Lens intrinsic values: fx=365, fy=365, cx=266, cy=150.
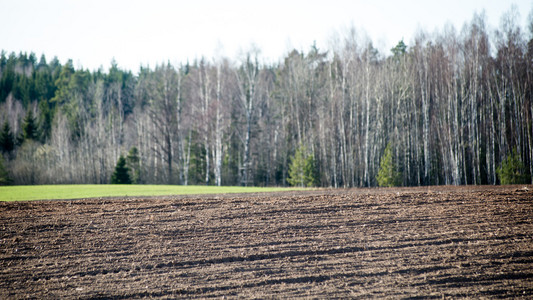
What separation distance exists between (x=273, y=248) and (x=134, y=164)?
3078cm

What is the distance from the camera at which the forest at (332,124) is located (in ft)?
92.6

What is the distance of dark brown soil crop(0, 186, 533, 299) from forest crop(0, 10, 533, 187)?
14.0 metres

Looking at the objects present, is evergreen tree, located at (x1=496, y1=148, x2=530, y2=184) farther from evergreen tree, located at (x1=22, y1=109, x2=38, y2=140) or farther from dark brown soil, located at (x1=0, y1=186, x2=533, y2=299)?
evergreen tree, located at (x1=22, y1=109, x2=38, y2=140)

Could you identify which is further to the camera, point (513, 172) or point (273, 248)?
point (513, 172)

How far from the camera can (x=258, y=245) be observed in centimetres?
1016

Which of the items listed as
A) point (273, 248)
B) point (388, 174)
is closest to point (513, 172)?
point (388, 174)

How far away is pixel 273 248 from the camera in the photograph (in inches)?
392

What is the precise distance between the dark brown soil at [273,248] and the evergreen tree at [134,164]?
22240mm

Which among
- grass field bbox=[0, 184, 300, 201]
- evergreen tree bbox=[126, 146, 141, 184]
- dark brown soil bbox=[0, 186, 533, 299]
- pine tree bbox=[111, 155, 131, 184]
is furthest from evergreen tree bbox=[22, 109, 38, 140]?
dark brown soil bbox=[0, 186, 533, 299]

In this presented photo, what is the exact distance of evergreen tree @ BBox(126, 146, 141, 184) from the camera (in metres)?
36.3

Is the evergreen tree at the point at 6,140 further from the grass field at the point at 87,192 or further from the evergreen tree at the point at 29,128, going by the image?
the grass field at the point at 87,192

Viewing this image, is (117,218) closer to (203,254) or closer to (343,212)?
(203,254)

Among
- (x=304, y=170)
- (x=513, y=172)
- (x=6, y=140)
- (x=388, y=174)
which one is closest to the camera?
(x=513, y=172)

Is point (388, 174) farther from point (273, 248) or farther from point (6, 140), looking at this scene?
point (6, 140)
